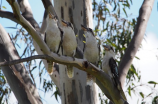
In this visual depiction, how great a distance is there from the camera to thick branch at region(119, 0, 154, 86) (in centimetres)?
322

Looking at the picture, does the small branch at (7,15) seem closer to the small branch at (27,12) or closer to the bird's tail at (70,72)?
the small branch at (27,12)

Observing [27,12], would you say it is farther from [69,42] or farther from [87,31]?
[69,42]

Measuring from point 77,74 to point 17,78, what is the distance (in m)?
0.63

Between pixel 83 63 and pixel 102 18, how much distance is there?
3.24 metres

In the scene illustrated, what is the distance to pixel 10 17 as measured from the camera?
3324 mm

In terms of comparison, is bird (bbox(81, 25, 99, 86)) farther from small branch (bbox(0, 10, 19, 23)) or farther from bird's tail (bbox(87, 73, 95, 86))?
small branch (bbox(0, 10, 19, 23))

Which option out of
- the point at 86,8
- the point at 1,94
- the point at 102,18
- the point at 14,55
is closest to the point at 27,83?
the point at 14,55

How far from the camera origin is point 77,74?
3.26 m

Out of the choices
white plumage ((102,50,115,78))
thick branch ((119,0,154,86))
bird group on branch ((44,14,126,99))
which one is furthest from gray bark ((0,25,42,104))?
thick branch ((119,0,154,86))

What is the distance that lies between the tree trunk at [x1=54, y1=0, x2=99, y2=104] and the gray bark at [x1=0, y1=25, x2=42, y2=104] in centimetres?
32

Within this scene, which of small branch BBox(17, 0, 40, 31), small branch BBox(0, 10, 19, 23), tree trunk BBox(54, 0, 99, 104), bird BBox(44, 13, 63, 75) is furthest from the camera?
small branch BBox(17, 0, 40, 31)

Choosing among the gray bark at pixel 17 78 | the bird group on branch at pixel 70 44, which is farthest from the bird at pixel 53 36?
the gray bark at pixel 17 78

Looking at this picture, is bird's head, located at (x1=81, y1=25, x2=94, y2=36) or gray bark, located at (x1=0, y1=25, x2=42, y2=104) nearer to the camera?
bird's head, located at (x1=81, y1=25, x2=94, y2=36)

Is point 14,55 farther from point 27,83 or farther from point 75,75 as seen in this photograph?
point 75,75
